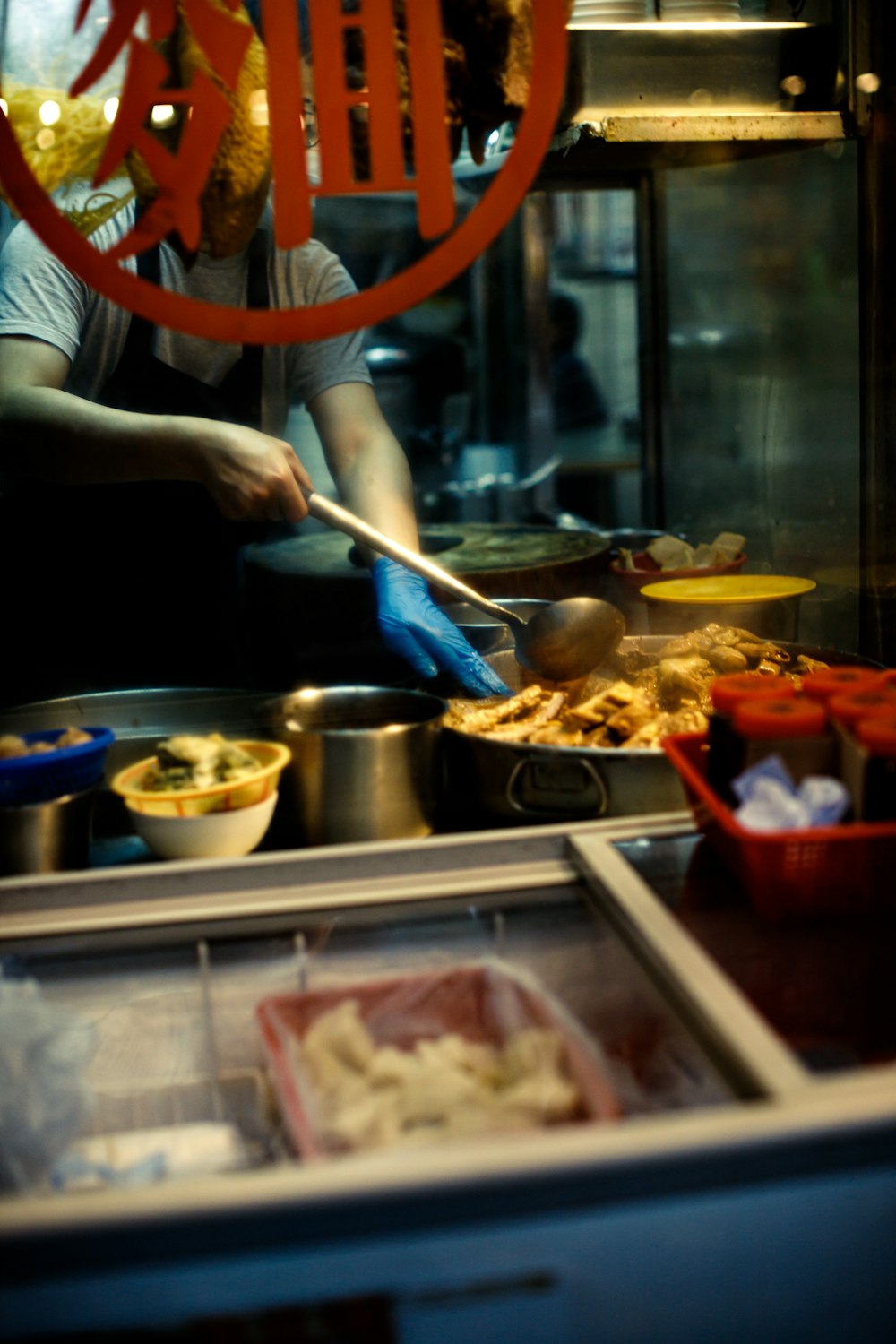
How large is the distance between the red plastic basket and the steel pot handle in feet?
0.56

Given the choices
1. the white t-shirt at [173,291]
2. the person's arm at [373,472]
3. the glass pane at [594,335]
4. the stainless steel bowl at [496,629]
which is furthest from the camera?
the glass pane at [594,335]

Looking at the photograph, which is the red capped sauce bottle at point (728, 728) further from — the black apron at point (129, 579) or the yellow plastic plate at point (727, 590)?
the black apron at point (129, 579)

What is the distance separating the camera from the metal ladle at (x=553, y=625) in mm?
1718

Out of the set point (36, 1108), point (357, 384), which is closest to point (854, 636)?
point (357, 384)

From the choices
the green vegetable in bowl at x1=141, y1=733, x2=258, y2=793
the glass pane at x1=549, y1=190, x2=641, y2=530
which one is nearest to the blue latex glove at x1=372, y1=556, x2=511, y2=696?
the green vegetable in bowl at x1=141, y1=733, x2=258, y2=793

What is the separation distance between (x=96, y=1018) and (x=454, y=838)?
16.1 inches

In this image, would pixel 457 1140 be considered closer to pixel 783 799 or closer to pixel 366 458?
pixel 783 799

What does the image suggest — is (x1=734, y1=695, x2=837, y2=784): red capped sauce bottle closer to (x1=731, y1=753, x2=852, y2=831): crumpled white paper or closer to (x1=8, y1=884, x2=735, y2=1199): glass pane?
(x1=731, y1=753, x2=852, y2=831): crumpled white paper

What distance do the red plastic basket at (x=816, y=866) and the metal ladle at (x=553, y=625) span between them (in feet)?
1.84

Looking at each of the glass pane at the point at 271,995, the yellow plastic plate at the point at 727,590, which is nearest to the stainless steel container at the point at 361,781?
the glass pane at the point at 271,995

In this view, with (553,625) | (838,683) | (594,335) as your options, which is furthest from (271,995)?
(594,335)

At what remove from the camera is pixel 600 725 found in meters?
1.51

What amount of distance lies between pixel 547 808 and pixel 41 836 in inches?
23.0

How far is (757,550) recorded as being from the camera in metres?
2.84
